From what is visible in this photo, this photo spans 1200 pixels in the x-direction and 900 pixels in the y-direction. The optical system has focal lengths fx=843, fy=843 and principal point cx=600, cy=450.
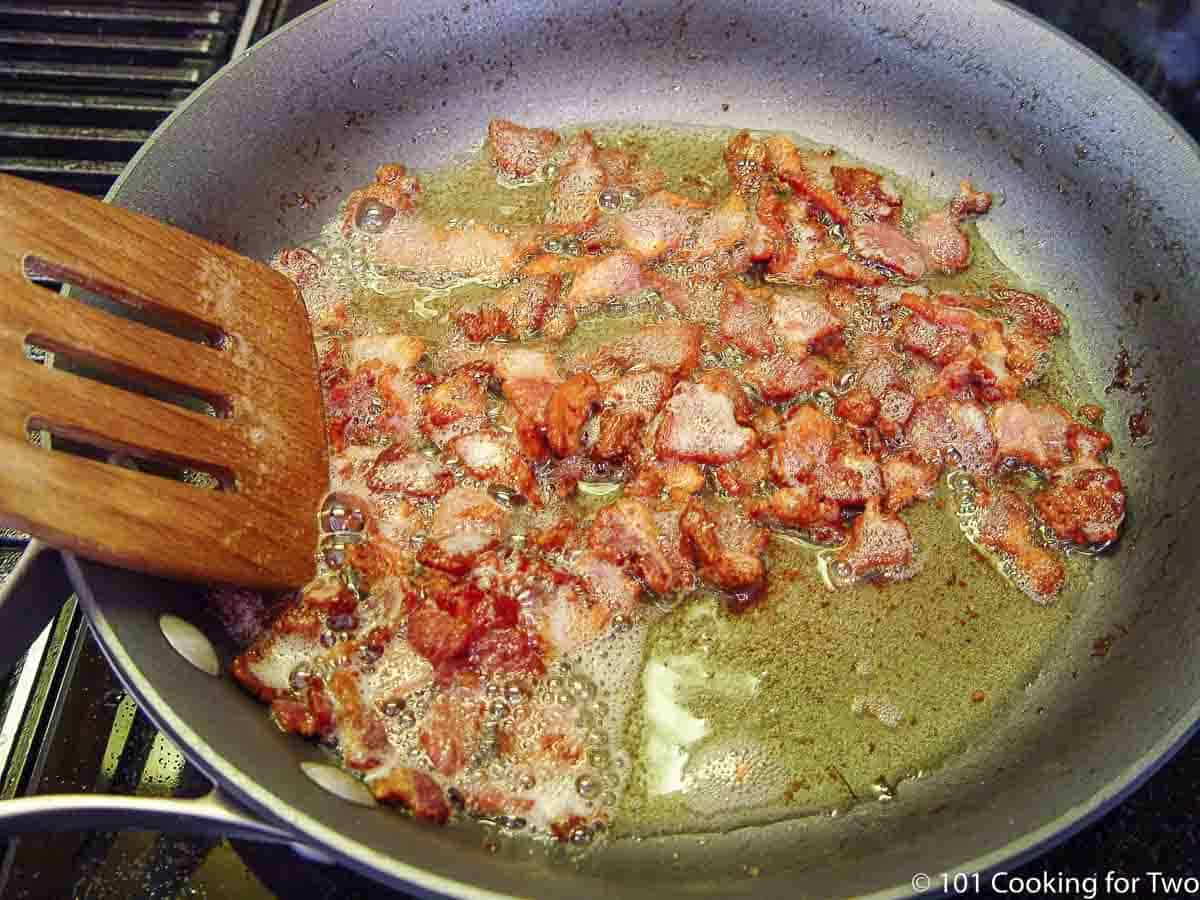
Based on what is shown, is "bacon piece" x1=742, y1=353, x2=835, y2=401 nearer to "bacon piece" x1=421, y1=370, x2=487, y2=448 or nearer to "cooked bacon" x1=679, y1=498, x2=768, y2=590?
"cooked bacon" x1=679, y1=498, x2=768, y2=590

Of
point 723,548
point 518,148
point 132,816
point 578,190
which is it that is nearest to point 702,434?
point 723,548

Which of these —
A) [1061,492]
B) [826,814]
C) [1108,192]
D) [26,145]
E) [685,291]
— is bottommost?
[26,145]

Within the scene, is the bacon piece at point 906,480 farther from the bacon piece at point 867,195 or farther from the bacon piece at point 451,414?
the bacon piece at point 451,414

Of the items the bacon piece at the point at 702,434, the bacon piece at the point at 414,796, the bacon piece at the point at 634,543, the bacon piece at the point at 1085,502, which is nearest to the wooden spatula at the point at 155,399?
the bacon piece at the point at 414,796

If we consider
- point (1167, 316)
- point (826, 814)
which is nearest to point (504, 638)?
point (826, 814)

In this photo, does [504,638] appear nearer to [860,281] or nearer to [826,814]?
[826,814]

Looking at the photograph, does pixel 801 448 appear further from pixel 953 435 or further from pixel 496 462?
pixel 496 462

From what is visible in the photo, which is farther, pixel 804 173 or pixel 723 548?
pixel 804 173
